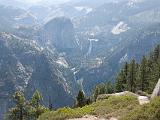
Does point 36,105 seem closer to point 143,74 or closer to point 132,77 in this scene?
point 132,77

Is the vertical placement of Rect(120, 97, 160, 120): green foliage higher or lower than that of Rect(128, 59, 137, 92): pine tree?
higher

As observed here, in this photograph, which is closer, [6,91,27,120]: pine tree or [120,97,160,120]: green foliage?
[120,97,160,120]: green foliage

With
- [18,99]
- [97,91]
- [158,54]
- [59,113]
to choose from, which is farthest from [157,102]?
[158,54]

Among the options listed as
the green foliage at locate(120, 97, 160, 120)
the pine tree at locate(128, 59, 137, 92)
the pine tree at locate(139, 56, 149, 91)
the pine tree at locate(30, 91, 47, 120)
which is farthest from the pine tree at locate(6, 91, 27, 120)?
the green foliage at locate(120, 97, 160, 120)

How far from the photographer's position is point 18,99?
308ft

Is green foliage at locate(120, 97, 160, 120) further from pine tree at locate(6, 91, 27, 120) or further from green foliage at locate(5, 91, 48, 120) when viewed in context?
pine tree at locate(6, 91, 27, 120)

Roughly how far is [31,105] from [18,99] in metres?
5.91

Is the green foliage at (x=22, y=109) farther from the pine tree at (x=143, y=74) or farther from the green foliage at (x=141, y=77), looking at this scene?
the pine tree at (x=143, y=74)

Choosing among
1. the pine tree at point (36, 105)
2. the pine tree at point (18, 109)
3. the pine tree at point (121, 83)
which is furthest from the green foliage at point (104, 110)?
the pine tree at point (121, 83)

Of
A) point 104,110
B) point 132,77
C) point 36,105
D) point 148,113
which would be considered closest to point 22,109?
point 36,105

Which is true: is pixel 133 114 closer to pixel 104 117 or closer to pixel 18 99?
pixel 104 117

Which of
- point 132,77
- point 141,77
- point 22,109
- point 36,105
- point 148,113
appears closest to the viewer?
point 148,113

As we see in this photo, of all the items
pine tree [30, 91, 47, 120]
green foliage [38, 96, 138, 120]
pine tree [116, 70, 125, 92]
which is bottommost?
pine tree [116, 70, 125, 92]

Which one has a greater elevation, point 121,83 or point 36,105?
point 36,105
